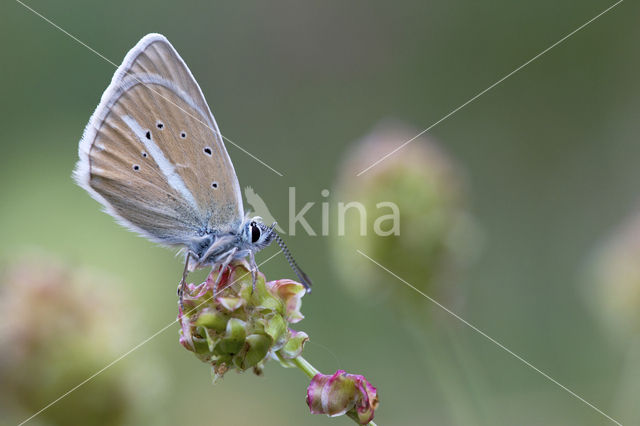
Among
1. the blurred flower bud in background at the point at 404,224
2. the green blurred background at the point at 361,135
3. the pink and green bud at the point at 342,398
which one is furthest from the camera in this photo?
the green blurred background at the point at 361,135

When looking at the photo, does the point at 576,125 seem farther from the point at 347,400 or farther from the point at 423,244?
the point at 347,400

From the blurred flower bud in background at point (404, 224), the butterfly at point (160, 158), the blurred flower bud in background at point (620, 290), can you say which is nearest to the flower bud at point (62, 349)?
the butterfly at point (160, 158)

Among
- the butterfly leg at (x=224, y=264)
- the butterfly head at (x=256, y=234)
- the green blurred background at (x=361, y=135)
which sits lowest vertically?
the green blurred background at (x=361, y=135)

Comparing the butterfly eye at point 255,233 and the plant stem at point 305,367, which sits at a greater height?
the plant stem at point 305,367

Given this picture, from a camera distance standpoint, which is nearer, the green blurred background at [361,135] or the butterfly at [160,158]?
the butterfly at [160,158]

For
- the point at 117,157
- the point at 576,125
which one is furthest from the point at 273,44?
the point at 117,157

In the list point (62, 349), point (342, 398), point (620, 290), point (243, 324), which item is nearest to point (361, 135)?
point (620, 290)

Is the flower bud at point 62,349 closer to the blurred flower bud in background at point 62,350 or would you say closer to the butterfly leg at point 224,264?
the blurred flower bud in background at point 62,350
